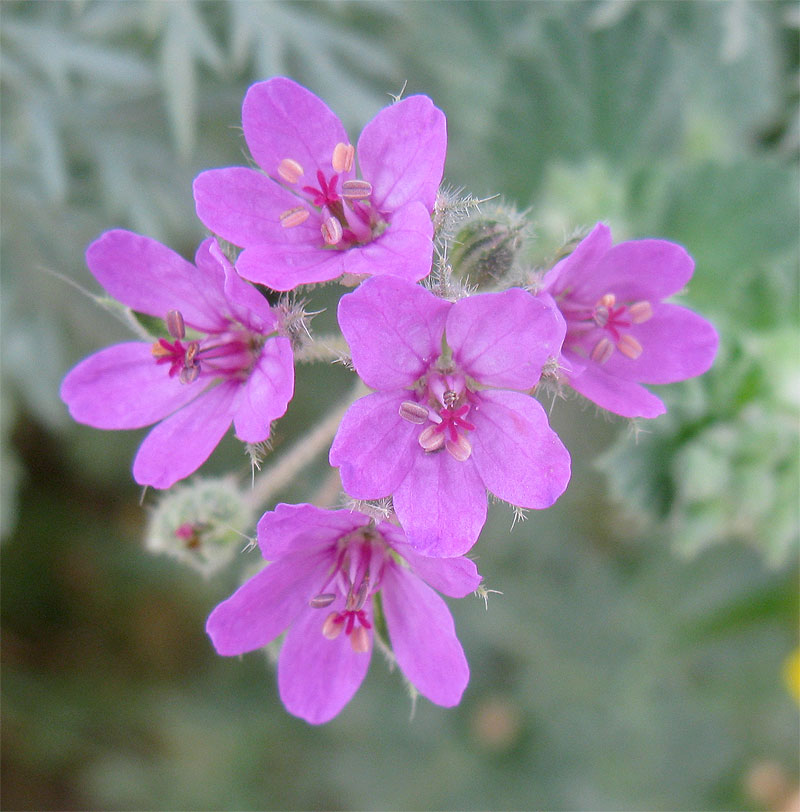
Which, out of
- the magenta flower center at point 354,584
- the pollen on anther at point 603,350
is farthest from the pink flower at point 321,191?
the magenta flower center at point 354,584

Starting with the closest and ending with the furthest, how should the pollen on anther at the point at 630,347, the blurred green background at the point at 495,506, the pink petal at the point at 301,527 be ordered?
the pink petal at the point at 301,527 → the pollen on anther at the point at 630,347 → the blurred green background at the point at 495,506

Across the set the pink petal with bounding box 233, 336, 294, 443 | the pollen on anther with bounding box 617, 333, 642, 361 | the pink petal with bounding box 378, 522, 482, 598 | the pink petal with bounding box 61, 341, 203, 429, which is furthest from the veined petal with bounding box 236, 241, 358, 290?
the pollen on anther with bounding box 617, 333, 642, 361

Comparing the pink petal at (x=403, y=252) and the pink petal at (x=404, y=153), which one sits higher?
the pink petal at (x=404, y=153)

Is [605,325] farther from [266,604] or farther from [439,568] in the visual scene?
[266,604]

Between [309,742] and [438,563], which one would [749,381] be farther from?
[309,742]

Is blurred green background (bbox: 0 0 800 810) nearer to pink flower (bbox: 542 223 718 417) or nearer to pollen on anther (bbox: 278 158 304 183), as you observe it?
pink flower (bbox: 542 223 718 417)

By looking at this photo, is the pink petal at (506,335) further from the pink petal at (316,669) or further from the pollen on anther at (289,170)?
the pink petal at (316,669)

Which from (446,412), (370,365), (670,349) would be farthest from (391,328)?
(670,349)
